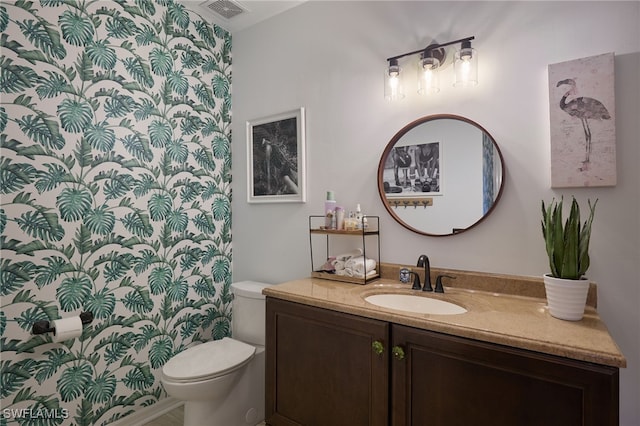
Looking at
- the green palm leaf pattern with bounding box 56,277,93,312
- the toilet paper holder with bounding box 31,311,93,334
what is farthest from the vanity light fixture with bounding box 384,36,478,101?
the toilet paper holder with bounding box 31,311,93,334

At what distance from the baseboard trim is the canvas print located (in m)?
2.54

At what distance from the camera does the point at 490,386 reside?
1.03 metres

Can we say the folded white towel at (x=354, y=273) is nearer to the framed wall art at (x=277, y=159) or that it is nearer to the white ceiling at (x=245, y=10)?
the framed wall art at (x=277, y=159)

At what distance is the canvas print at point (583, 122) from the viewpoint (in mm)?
1280

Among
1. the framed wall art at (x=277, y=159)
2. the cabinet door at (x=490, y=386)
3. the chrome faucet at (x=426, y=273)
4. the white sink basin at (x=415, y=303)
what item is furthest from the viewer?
the framed wall art at (x=277, y=159)

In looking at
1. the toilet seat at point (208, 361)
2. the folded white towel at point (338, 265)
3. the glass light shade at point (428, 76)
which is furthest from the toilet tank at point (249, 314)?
the glass light shade at point (428, 76)

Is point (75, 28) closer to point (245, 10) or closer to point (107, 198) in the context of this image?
point (107, 198)

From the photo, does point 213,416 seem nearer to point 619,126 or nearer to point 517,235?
point 517,235

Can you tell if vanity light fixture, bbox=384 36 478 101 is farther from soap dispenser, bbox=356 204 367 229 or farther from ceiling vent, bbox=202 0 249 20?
ceiling vent, bbox=202 0 249 20

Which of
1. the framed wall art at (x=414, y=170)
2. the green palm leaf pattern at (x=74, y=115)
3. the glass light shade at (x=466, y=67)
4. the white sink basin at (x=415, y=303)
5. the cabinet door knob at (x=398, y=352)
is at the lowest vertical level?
the cabinet door knob at (x=398, y=352)

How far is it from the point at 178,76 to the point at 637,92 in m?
2.44

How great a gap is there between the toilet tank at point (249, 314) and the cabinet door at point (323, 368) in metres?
0.49

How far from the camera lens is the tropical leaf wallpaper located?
1.58 metres

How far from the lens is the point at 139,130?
6.66 feet
